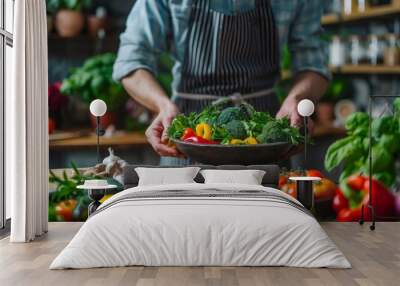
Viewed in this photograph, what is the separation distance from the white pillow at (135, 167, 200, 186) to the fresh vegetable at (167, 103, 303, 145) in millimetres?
569

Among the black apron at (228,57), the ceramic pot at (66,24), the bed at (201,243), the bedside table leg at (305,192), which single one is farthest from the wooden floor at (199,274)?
the ceramic pot at (66,24)

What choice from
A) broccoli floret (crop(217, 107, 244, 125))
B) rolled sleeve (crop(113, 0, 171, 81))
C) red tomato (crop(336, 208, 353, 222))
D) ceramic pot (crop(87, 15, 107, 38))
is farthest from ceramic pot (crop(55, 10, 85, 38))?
red tomato (crop(336, 208, 353, 222))

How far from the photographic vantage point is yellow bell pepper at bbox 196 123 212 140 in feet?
23.6

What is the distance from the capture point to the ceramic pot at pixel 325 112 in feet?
24.7

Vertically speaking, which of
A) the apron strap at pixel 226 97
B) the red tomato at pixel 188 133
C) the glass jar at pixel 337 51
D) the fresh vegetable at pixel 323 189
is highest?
the glass jar at pixel 337 51

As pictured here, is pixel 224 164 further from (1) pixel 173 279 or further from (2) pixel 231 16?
(1) pixel 173 279

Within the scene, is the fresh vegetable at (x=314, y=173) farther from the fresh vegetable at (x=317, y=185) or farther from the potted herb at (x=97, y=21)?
the potted herb at (x=97, y=21)

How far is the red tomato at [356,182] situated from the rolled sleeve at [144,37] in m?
2.53

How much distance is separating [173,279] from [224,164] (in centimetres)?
281

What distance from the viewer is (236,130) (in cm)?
716

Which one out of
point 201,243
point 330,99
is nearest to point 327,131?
point 330,99

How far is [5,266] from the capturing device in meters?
4.84

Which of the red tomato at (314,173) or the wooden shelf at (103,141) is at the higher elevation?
the wooden shelf at (103,141)

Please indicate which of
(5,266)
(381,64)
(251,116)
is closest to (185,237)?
(5,266)
